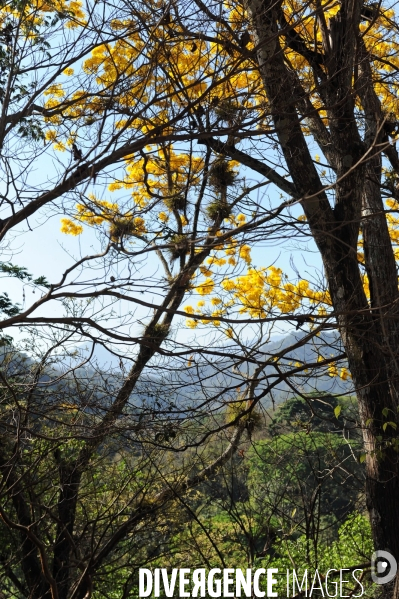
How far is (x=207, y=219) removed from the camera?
5.14m

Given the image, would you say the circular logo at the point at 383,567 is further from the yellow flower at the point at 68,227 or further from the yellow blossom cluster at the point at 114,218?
the yellow flower at the point at 68,227

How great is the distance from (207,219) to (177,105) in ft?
6.19

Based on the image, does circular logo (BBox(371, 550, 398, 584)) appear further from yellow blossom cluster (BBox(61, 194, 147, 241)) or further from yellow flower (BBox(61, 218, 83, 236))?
yellow flower (BBox(61, 218, 83, 236))

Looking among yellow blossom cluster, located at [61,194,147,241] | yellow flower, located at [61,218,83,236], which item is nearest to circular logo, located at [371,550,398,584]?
yellow blossom cluster, located at [61,194,147,241]

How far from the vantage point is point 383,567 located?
3676 millimetres

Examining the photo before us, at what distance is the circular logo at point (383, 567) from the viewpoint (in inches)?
143

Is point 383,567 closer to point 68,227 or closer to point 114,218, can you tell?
point 114,218

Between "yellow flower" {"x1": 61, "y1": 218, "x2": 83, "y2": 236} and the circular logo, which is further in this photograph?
"yellow flower" {"x1": 61, "y1": 218, "x2": 83, "y2": 236}

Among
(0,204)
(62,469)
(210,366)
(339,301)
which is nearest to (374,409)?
(339,301)

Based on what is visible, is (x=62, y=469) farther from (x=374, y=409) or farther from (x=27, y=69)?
(x=27, y=69)

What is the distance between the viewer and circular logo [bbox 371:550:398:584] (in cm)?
363

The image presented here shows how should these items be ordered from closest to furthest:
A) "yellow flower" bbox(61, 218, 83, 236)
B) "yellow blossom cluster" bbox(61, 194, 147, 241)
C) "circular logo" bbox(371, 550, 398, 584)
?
"yellow blossom cluster" bbox(61, 194, 147, 241), "circular logo" bbox(371, 550, 398, 584), "yellow flower" bbox(61, 218, 83, 236)

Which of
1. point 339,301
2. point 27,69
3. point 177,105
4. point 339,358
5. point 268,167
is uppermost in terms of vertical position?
point 268,167

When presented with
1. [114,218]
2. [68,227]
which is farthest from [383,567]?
[68,227]
